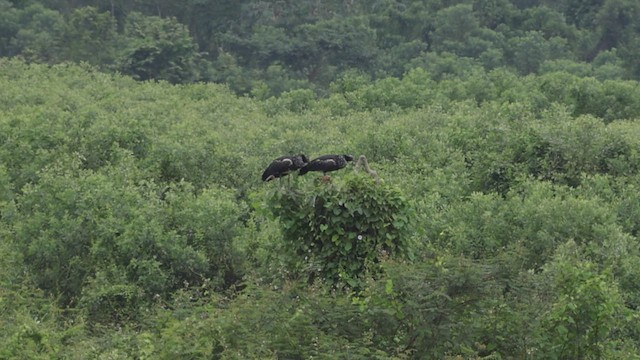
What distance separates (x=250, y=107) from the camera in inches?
1166

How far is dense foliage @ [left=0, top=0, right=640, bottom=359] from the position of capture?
10.1 metres

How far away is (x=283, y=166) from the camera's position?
36.4 feet

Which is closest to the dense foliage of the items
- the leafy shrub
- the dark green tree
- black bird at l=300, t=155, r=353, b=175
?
the leafy shrub

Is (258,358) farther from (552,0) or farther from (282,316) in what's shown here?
(552,0)

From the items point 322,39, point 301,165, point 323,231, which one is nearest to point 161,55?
point 322,39

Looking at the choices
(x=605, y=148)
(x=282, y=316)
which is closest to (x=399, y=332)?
(x=282, y=316)

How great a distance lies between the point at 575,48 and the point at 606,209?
103 ft

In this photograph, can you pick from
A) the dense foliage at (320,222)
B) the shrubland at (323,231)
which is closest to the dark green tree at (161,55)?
the dense foliage at (320,222)

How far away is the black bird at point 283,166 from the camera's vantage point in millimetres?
11078

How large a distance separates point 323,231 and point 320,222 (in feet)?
0.32

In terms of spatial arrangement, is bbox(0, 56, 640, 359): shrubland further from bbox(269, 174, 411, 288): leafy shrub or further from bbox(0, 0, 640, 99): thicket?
bbox(0, 0, 640, 99): thicket

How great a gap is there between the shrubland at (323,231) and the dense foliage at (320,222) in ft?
0.10

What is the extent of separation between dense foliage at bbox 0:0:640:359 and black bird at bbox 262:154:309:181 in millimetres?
222

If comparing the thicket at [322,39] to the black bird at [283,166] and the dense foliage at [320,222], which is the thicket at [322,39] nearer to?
the dense foliage at [320,222]
